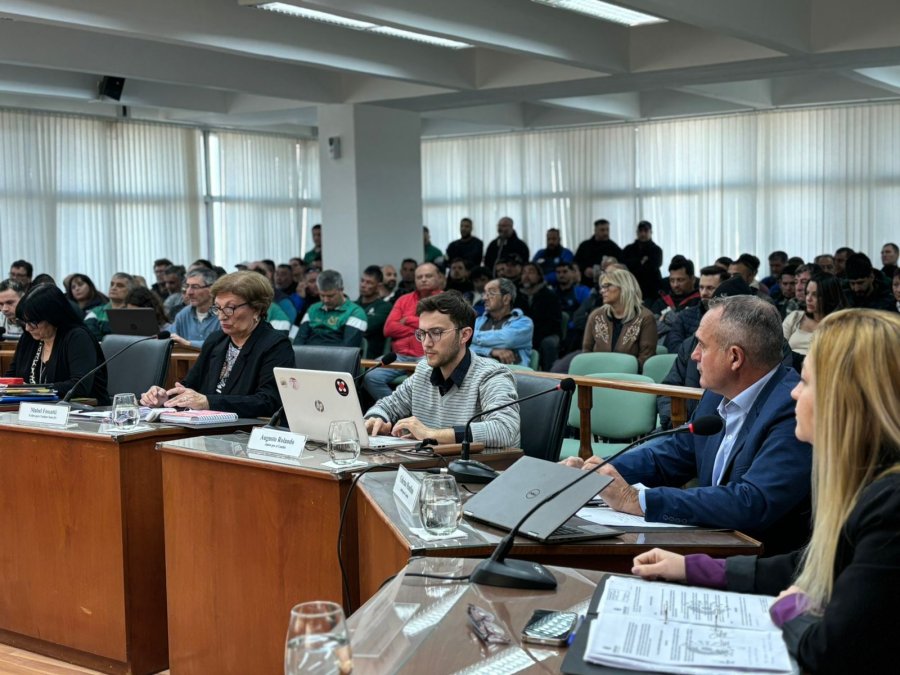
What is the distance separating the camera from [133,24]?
6727 mm

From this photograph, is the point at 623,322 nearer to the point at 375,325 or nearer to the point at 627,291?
the point at 627,291

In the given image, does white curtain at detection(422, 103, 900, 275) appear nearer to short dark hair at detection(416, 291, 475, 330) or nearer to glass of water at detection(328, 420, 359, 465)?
short dark hair at detection(416, 291, 475, 330)

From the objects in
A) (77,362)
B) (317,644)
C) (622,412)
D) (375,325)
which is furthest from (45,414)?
(375,325)

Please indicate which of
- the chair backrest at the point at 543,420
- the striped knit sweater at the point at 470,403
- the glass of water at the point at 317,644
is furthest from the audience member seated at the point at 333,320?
the glass of water at the point at 317,644

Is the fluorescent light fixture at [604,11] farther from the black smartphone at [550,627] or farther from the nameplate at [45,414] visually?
the black smartphone at [550,627]

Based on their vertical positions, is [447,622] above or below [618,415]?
above

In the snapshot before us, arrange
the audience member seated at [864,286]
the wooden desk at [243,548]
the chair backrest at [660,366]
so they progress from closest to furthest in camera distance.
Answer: the wooden desk at [243,548], the chair backrest at [660,366], the audience member seated at [864,286]

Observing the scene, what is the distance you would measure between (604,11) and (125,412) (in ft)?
16.9

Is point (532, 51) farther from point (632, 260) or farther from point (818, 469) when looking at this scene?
point (818, 469)

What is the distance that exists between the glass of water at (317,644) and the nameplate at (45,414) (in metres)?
2.58

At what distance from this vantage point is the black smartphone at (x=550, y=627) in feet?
5.26

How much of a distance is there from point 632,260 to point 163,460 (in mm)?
9557

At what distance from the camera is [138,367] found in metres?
4.87

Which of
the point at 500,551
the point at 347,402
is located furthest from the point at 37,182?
the point at 500,551
